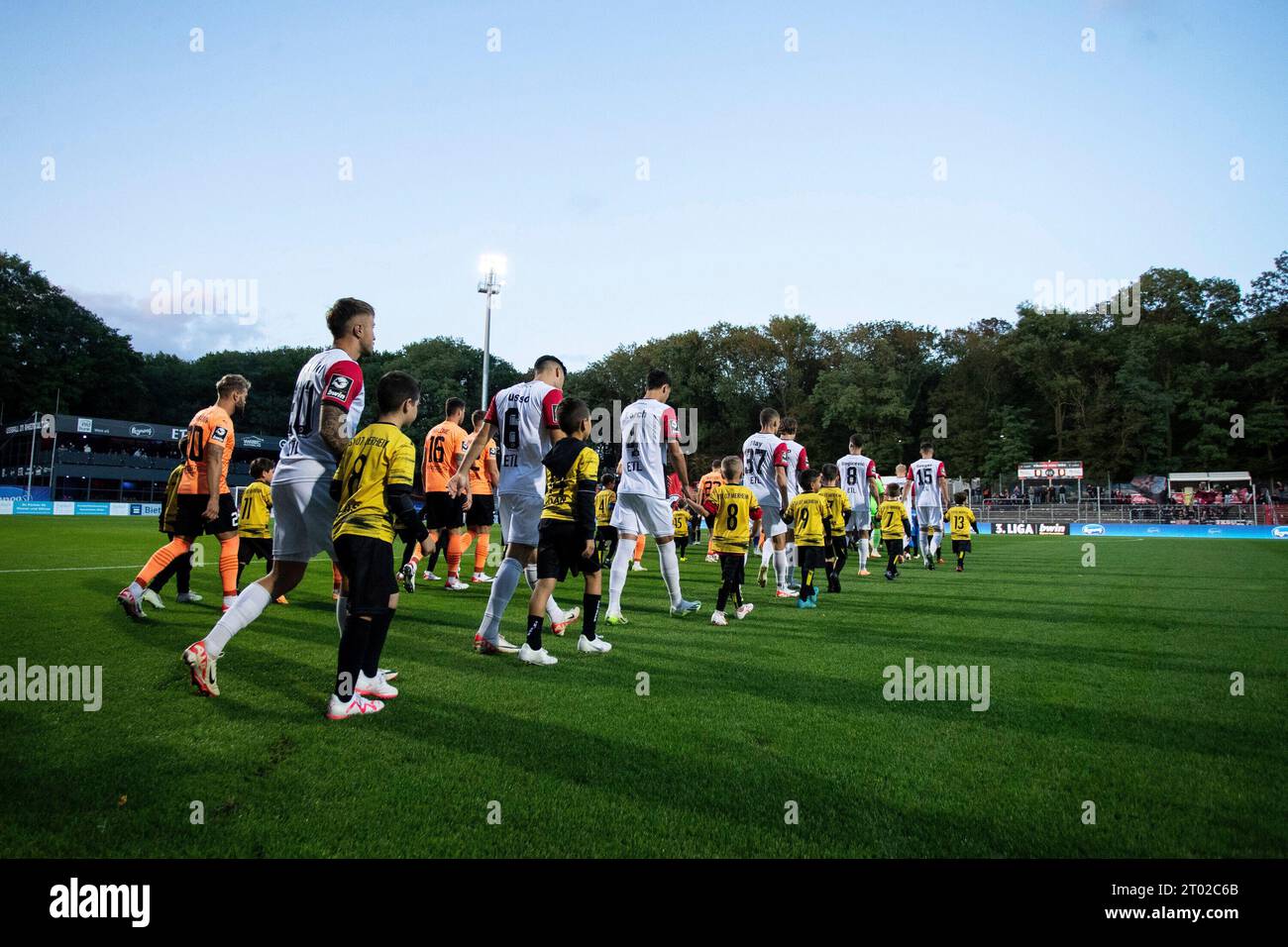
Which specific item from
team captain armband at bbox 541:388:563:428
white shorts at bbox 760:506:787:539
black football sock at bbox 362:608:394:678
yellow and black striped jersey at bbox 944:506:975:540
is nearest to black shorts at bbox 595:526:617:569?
white shorts at bbox 760:506:787:539

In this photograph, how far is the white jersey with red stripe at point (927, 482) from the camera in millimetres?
16297

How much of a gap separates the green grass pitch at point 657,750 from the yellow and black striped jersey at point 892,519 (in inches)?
268

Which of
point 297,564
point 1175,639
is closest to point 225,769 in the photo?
point 297,564

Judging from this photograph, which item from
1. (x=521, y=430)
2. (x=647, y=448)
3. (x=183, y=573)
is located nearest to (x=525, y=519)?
(x=521, y=430)

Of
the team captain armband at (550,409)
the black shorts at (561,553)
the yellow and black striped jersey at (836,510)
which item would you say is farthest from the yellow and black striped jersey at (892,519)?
the black shorts at (561,553)

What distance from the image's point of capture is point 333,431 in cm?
434

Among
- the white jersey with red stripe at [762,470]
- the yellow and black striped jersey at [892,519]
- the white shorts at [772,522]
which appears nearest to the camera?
the white jersey with red stripe at [762,470]

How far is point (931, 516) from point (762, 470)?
778 cm

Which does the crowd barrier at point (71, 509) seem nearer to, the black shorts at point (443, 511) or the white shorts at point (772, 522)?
the black shorts at point (443, 511)

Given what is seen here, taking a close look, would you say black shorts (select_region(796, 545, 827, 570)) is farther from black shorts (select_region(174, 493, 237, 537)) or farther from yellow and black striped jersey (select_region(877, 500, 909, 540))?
black shorts (select_region(174, 493, 237, 537))

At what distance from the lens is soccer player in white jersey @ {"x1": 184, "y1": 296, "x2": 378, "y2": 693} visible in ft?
14.3

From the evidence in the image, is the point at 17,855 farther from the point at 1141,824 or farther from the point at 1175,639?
the point at 1175,639
